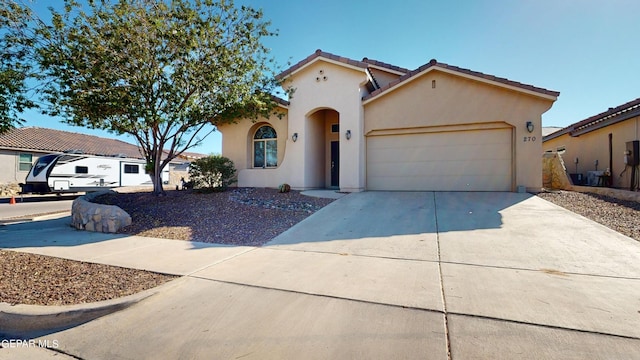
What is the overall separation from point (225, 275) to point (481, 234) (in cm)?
520

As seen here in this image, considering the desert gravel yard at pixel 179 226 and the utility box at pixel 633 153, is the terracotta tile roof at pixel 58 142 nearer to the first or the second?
the desert gravel yard at pixel 179 226

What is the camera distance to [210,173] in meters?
12.0

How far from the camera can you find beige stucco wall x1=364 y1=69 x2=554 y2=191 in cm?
1029

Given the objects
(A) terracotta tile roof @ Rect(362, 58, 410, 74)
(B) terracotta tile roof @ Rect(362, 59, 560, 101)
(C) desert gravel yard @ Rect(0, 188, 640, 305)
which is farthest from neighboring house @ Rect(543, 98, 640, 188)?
(A) terracotta tile roof @ Rect(362, 58, 410, 74)

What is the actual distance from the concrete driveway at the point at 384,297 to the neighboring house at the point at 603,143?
301 inches

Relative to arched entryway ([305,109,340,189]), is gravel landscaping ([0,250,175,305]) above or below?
below

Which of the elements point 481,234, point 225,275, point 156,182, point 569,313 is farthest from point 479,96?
point 156,182

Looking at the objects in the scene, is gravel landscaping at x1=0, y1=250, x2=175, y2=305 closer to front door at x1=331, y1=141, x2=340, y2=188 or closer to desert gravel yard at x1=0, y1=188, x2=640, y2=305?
desert gravel yard at x1=0, y1=188, x2=640, y2=305

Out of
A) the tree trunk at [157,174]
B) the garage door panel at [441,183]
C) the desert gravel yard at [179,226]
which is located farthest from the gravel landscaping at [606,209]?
the tree trunk at [157,174]

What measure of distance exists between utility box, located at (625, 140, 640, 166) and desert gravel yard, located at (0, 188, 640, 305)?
7.83ft

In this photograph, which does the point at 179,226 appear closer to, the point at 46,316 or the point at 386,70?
the point at 46,316

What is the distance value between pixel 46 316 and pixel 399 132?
1115cm

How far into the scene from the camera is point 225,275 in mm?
4379

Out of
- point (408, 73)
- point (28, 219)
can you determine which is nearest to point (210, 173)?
point (28, 219)
